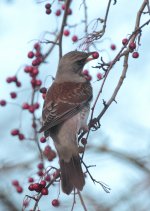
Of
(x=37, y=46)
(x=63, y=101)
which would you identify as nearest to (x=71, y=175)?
(x=63, y=101)

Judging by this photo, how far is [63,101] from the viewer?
201 inches

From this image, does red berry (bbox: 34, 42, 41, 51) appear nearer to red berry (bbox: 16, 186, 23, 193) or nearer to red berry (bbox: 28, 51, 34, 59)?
red berry (bbox: 28, 51, 34, 59)

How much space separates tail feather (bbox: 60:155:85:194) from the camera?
4207 millimetres

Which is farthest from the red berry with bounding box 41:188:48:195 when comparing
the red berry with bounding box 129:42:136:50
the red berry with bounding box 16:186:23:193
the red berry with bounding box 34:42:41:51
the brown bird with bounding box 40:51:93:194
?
the red berry with bounding box 34:42:41:51

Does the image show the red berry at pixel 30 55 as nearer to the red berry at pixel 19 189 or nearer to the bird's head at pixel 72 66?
the bird's head at pixel 72 66

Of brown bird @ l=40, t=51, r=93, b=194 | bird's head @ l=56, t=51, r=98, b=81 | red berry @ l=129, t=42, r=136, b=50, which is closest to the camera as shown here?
red berry @ l=129, t=42, r=136, b=50

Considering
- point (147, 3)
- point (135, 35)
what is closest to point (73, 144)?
point (135, 35)

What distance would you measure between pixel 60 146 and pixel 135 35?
1245 millimetres

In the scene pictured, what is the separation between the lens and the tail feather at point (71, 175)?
4207 millimetres

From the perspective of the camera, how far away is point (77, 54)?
550 centimetres

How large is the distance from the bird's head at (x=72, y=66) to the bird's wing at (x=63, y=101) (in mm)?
137

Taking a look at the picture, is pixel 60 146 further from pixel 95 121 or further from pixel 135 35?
pixel 135 35

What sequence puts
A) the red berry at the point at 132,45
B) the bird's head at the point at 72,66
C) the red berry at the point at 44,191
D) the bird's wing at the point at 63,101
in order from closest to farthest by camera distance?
the red berry at the point at 44,191 < the red berry at the point at 132,45 < the bird's wing at the point at 63,101 < the bird's head at the point at 72,66

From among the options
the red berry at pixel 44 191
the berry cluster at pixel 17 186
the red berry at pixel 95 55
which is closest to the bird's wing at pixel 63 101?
the red berry at pixel 95 55
